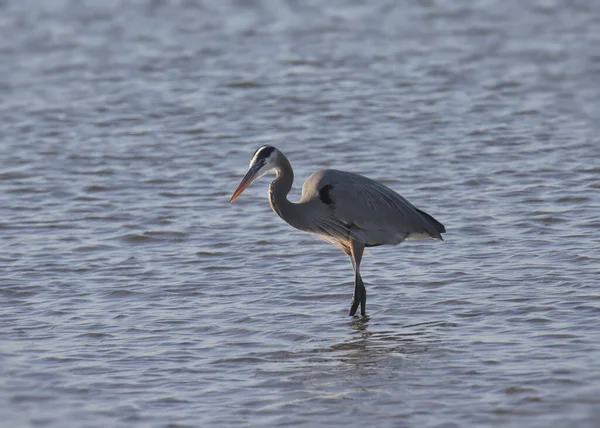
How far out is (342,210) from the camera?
882cm

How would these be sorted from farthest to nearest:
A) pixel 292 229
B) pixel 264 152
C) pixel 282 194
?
pixel 292 229 < pixel 282 194 < pixel 264 152

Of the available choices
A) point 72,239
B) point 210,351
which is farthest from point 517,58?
point 210,351

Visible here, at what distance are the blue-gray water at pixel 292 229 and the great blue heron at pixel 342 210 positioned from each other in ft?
1.42

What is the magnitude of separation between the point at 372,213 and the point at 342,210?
226 millimetres

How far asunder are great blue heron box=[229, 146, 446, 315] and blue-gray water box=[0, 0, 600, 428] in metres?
0.43

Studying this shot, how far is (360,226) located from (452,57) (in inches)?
386

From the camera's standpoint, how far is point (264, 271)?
31.5 feet

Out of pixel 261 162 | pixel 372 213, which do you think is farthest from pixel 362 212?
pixel 261 162

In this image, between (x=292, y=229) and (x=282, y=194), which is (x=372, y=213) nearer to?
(x=282, y=194)

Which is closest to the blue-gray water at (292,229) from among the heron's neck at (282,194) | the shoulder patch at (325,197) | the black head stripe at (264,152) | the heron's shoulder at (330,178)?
the heron's neck at (282,194)

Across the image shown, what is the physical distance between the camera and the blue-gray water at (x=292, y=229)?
6.96 metres

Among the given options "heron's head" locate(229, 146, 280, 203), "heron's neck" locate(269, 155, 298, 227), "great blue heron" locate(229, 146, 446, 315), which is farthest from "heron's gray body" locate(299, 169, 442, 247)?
"heron's head" locate(229, 146, 280, 203)

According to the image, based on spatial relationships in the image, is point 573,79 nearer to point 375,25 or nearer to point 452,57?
point 452,57

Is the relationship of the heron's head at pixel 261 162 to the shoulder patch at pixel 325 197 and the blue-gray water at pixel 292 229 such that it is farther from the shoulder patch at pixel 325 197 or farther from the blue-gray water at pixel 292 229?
the blue-gray water at pixel 292 229
